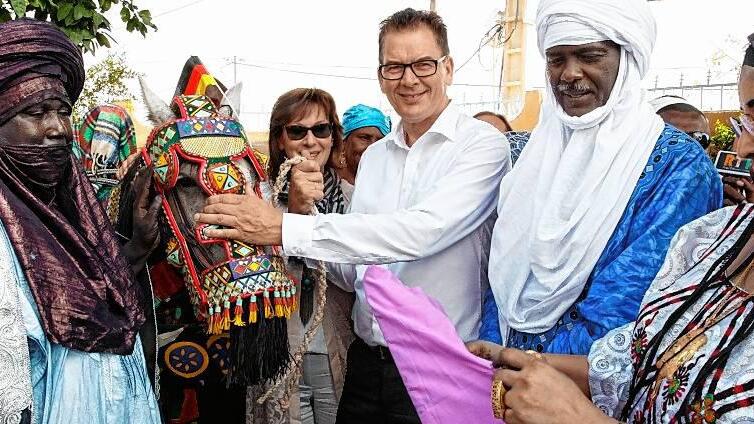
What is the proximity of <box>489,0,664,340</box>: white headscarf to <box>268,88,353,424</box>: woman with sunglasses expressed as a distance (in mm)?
1038

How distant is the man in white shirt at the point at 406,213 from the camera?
8.42 feet

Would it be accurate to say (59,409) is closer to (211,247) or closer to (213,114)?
(211,247)

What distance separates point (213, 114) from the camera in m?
2.58

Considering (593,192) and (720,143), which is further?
(720,143)

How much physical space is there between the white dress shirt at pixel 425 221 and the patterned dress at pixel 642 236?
0.61 metres

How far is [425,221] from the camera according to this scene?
2605mm

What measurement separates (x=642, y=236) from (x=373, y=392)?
136cm

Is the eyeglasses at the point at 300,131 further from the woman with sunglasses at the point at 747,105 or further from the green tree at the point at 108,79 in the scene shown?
the green tree at the point at 108,79

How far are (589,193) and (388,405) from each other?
126cm

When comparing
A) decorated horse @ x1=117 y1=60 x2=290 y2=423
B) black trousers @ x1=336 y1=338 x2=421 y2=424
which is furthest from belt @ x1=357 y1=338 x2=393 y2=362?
decorated horse @ x1=117 y1=60 x2=290 y2=423

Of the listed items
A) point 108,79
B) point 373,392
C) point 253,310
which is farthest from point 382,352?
point 108,79

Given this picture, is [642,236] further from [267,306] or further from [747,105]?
[267,306]

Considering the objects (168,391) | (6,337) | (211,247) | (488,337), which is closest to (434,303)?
(488,337)

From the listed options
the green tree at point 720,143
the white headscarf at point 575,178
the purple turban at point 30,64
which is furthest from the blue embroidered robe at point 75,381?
the green tree at point 720,143
